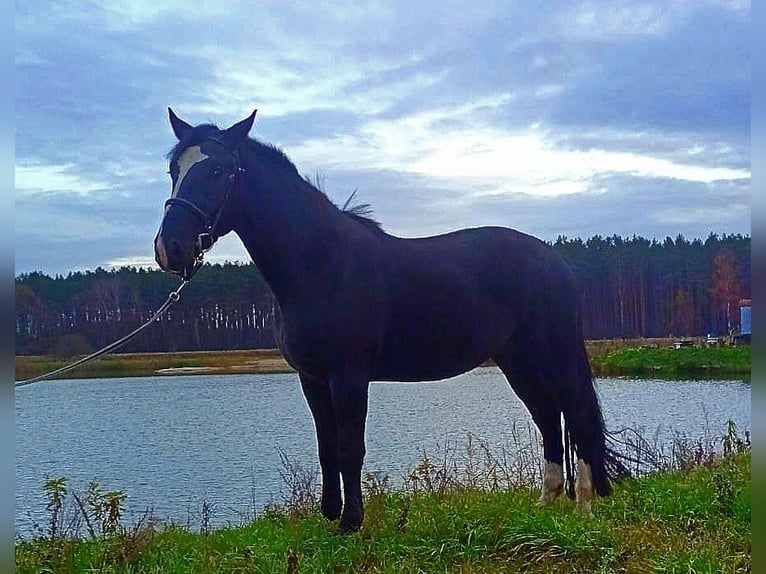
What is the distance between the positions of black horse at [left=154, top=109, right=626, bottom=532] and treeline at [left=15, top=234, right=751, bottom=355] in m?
0.44

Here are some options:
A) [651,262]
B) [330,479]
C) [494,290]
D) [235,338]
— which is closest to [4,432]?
[330,479]

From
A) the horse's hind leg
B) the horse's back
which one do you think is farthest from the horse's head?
the horse's hind leg

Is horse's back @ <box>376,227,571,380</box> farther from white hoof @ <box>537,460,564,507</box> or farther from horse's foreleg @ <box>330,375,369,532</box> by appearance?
white hoof @ <box>537,460,564,507</box>

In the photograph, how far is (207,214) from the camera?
12.5ft

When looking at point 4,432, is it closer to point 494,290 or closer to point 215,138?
point 215,138

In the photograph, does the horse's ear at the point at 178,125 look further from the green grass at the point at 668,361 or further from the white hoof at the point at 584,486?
the green grass at the point at 668,361

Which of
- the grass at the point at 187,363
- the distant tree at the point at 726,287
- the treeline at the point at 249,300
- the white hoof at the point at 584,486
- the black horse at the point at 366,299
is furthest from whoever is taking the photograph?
the distant tree at the point at 726,287

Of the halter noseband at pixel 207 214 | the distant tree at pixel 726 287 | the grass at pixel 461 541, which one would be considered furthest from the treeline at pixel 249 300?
the grass at pixel 461 541

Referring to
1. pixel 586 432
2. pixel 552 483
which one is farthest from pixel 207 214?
pixel 552 483

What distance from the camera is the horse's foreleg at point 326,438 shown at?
438cm

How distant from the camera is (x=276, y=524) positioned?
4.72 meters

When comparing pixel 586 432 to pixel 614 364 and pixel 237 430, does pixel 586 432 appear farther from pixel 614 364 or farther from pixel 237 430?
pixel 614 364

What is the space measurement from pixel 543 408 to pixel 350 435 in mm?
1598

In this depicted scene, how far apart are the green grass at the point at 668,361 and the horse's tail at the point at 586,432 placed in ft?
73.5
